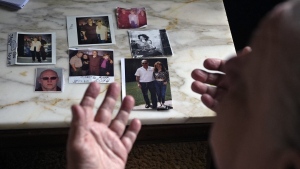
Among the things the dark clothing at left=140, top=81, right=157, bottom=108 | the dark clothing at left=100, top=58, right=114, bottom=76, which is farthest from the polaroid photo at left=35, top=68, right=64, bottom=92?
the dark clothing at left=140, top=81, right=157, bottom=108

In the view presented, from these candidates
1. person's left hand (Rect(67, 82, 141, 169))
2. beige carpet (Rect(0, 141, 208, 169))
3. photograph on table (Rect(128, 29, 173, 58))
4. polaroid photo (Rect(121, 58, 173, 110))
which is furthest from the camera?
beige carpet (Rect(0, 141, 208, 169))

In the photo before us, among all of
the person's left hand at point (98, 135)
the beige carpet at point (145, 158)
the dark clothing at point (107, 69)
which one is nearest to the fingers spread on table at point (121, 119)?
the person's left hand at point (98, 135)

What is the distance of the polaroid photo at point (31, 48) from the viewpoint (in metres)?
1.44

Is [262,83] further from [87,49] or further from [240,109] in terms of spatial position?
[87,49]

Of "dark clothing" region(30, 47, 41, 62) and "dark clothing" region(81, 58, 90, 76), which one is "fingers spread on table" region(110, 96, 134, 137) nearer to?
"dark clothing" region(81, 58, 90, 76)

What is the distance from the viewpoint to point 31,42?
150 centimetres

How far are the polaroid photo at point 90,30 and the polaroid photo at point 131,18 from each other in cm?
3

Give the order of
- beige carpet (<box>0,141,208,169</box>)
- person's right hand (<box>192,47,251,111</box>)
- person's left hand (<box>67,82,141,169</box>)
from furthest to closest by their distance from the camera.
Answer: beige carpet (<box>0,141,208,169</box>), person's right hand (<box>192,47,251,111</box>), person's left hand (<box>67,82,141,169</box>)

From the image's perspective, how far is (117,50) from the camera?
149 cm

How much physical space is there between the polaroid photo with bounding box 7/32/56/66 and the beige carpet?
46 centimetres

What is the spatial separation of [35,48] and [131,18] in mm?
326

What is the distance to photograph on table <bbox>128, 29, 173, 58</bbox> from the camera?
58.8 inches

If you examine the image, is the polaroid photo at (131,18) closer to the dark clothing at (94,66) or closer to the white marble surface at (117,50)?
the white marble surface at (117,50)

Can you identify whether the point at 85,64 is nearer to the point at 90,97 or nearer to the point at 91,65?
the point at 91,65
